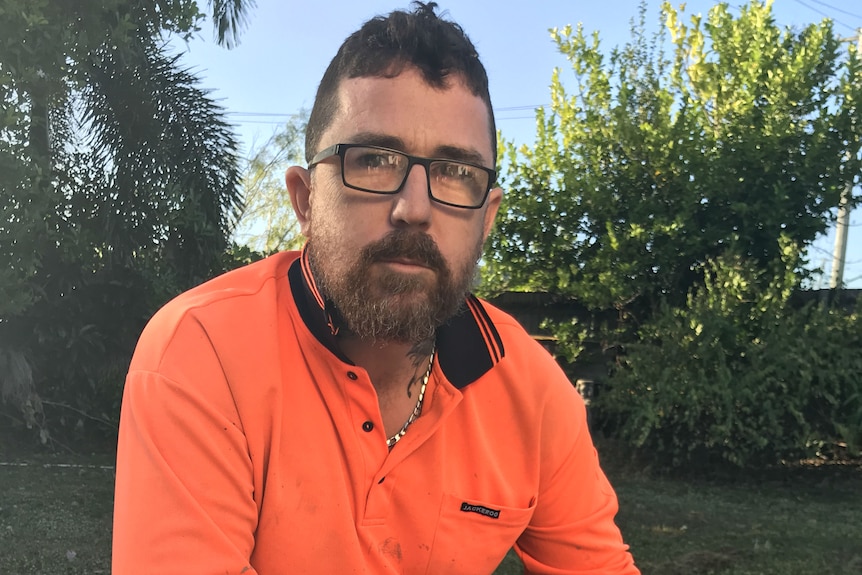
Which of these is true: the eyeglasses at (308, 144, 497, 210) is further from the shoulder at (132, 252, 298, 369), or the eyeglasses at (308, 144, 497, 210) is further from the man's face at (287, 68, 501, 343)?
the shoulder at (132, 252, 298, 369)

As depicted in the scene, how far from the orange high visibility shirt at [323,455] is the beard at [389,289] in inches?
3.1

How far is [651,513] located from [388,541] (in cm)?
428

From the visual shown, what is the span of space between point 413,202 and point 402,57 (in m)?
0.35

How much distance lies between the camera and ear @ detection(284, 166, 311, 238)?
1796mm

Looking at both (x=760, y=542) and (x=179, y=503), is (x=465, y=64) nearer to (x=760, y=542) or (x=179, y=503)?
(x=179, y=503)

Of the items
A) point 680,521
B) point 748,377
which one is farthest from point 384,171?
point 748,377

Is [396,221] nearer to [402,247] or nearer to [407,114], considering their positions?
[402,247]

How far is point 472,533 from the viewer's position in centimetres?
170

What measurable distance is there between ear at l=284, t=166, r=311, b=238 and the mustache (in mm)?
249

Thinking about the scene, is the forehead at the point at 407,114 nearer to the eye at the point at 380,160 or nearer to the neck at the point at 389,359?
the eye at the point at 380,160

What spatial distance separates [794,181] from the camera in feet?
22.1

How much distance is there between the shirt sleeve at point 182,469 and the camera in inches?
51.9

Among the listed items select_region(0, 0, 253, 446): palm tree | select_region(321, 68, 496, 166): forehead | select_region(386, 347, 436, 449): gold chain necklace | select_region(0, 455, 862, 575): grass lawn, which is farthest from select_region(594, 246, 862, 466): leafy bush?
select_region(321, 68, 496, 166): forehead

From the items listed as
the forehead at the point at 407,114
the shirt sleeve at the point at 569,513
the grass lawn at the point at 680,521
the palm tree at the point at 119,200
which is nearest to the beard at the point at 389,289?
the forehead at the point at 407,114
